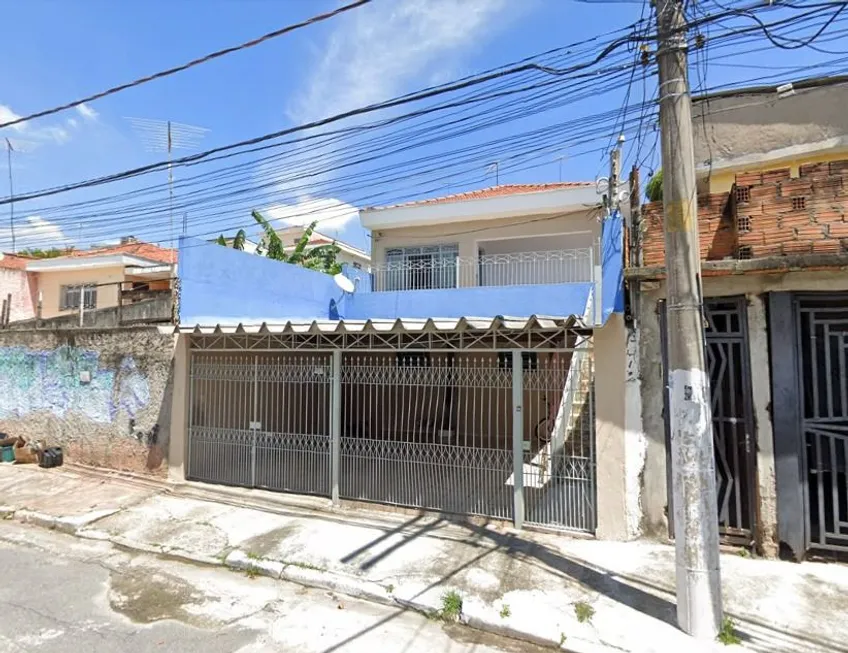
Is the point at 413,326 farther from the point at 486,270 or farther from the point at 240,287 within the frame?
the point at 486,270

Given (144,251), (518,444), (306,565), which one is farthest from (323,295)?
(144,251)

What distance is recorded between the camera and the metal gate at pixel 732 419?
5.09 meters

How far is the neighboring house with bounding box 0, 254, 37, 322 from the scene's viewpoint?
18.0 m

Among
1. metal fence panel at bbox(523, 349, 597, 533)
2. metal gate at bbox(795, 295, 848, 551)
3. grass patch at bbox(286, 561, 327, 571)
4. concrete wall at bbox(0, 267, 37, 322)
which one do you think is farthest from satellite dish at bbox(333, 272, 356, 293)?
concrete wall at bbox(0, 267, 37, 322)

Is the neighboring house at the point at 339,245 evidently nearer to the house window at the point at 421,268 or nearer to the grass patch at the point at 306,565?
the house window at the point at 421,268

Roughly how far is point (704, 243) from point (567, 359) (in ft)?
8.40

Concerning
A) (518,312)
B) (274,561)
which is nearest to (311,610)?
(274,561)

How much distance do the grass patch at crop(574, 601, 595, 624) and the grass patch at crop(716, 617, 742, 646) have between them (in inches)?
35.1

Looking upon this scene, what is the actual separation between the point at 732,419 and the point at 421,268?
367 inches

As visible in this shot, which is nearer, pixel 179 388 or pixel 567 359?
pixel 567 359

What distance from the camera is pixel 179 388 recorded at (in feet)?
26.0

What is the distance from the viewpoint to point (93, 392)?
879cm

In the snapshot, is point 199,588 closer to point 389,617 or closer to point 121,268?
point 389,617

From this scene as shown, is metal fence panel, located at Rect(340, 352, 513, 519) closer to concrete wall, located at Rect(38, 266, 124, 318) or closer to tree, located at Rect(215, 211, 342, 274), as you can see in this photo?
tree, located at Rect(215, 211, 342, 274)
